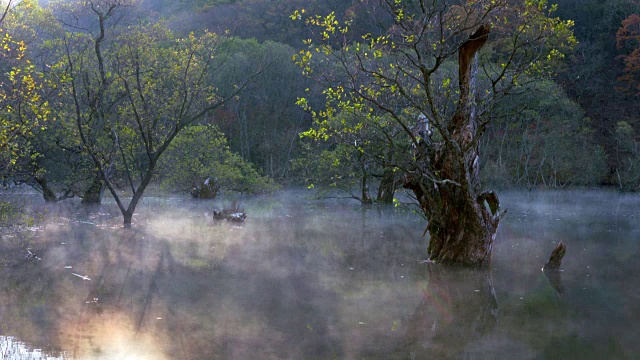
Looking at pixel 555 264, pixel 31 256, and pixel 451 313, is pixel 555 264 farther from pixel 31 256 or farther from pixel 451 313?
pixel 31 256

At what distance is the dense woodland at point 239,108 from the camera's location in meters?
28.0

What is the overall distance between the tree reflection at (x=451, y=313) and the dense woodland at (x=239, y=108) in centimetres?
478

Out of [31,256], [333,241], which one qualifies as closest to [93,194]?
[333,241]

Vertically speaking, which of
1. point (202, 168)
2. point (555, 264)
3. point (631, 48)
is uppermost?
point (631, 48)

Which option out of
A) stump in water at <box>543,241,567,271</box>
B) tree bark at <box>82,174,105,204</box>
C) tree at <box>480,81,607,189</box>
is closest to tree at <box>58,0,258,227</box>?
tree bark at <box>82,174,105,204</box>

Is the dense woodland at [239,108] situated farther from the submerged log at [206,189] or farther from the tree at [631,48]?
the tree at [631,48]

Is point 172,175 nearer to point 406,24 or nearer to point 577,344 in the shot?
point 406,24

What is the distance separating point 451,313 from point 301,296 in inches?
124

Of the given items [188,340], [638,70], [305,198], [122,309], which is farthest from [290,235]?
[638,70]

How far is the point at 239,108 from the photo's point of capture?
62844 mm

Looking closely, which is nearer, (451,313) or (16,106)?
(451,313)

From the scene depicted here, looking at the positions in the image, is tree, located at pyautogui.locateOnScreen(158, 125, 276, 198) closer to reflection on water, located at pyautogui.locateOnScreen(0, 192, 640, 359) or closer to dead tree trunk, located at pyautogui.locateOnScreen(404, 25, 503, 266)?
reflection on water, located at pyautogui.locateOnScreen(0, 192, 640, 359)

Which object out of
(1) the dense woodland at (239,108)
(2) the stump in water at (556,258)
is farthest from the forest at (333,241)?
(1) the dense woodland at (239,108)

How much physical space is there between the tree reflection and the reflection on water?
47mm
